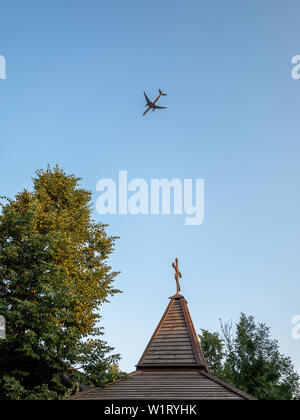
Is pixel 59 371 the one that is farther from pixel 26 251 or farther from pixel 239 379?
pixel 239 379

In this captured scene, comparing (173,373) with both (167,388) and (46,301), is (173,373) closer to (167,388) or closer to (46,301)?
(167,388)

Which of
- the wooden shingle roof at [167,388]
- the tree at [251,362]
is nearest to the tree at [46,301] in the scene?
the wooden shingle roof at [167,388]

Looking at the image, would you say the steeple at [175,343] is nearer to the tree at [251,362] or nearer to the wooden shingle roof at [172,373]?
the wooden shingle roof at [172,373]

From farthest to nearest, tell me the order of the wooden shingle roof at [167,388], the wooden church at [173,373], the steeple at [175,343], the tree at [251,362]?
1. the tree at [251,362]
2. the steeple at [175,343]
3. the wooden church at [173,373]
4. the wooden shingle roof at [167,388]

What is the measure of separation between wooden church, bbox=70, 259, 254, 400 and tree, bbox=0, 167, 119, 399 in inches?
64.7

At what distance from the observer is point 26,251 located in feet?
→ 49.5

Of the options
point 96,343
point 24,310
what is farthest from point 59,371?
point 24,310

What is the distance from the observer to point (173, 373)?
11.2 m

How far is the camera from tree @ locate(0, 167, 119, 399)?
1283 centimetres

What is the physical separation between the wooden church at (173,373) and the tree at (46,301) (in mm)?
1644

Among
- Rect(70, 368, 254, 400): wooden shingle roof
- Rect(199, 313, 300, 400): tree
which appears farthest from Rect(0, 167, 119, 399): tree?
Rect(199, 313, 300, 400): tree

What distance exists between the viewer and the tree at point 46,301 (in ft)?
42.1

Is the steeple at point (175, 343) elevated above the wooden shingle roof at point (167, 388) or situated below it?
above

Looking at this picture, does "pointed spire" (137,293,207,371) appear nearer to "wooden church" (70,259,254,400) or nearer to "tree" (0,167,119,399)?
"wooden church" (70,259,254,400)
